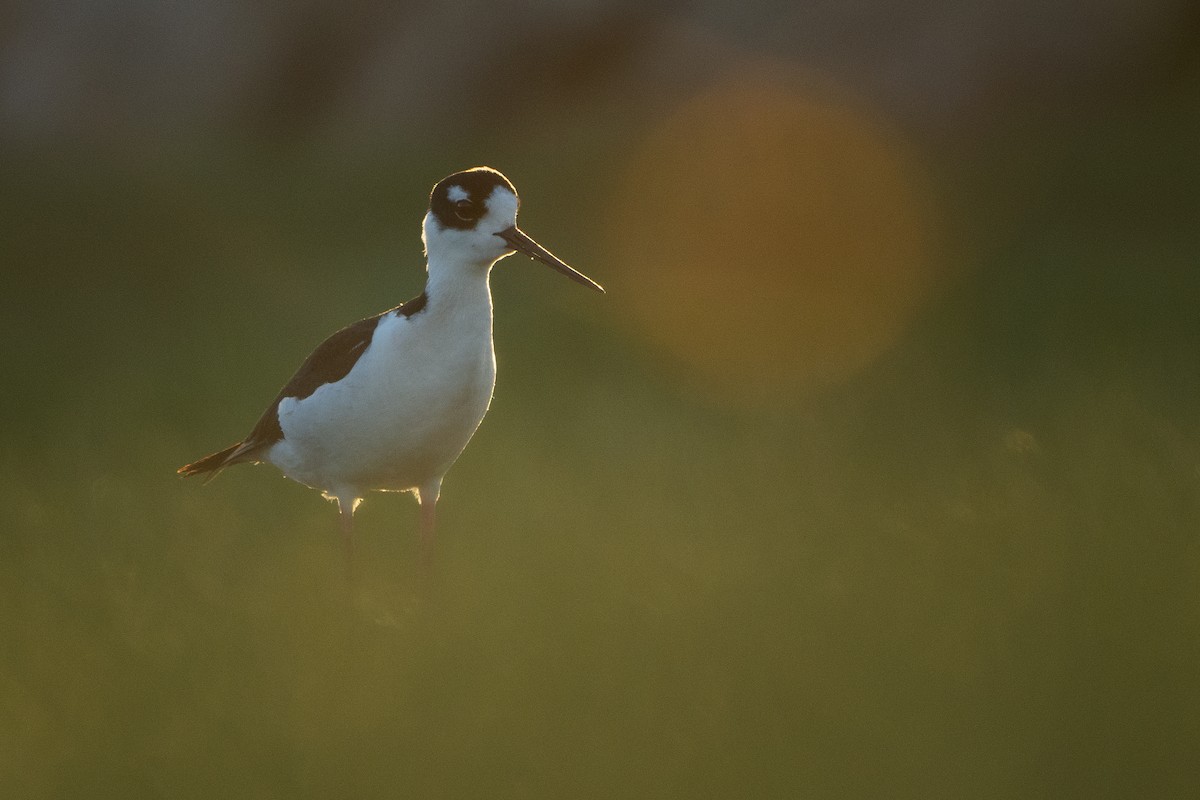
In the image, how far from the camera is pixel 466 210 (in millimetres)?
6582

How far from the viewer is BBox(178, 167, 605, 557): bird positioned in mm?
6547

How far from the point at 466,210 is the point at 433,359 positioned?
0.75 metres

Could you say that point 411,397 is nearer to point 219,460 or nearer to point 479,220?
point 479,220

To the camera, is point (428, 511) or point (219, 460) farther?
point (219, 460)

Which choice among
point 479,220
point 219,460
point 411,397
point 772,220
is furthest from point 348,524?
point 772,220

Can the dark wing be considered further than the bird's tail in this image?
No

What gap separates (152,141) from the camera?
2028cm

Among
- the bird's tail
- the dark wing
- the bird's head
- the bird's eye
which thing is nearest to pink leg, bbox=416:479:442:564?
the dark wing

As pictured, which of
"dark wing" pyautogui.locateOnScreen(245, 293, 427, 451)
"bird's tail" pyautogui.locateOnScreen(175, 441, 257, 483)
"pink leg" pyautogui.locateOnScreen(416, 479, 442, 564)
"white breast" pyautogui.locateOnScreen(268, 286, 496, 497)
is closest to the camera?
"white breast" pyautogui.locateOnScreen(268, 286, 496, 497)

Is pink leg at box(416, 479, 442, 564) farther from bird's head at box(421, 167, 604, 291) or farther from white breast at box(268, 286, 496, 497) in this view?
bird's head at box(421, 167, 604, 291)

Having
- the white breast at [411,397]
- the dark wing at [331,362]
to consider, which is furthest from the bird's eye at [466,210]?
the dark wing at [331,362]

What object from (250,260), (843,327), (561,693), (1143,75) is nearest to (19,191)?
(250,260)

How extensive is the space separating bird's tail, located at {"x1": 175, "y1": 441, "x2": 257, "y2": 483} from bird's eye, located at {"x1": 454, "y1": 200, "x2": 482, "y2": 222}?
2224 mm

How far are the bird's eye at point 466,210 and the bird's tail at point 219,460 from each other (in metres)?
2.22
